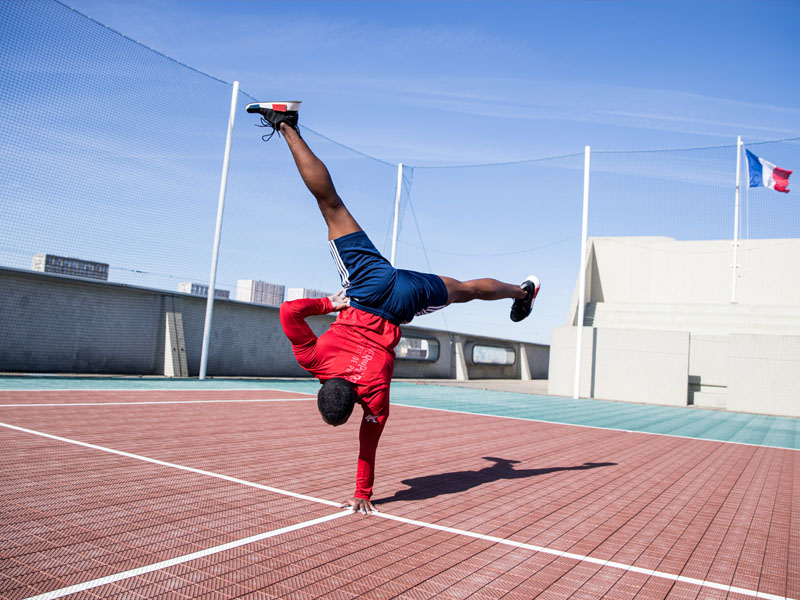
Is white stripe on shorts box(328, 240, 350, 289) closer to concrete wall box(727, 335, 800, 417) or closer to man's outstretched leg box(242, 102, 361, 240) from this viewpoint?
man's outstretched leg box(242, 102, 361, 240)

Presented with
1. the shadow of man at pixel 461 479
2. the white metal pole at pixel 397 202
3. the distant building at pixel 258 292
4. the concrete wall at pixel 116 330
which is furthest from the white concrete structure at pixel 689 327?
the shadow of man at pixel 461 479

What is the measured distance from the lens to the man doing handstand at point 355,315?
360 centimetres

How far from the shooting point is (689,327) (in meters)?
21.4

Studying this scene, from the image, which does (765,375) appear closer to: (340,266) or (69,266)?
(340,266)

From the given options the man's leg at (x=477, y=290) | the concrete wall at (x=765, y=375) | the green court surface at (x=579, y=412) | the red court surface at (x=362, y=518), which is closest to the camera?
the red court surface at (x=362, y=518)

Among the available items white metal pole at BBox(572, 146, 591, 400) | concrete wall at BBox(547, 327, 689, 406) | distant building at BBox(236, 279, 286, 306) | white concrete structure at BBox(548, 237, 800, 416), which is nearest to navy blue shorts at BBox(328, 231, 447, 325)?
distant building at BBox(236, 279, 286, 306)

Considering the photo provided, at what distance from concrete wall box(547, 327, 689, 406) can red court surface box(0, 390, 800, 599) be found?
398 inches

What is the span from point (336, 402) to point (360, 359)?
425mm

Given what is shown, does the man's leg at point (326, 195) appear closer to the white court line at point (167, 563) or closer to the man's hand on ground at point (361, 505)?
the man's hand on ground at point (361, 505)

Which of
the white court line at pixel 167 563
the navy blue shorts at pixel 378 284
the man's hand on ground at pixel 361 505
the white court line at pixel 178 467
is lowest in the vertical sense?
the white court line at pixel 167 563

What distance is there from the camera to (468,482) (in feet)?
15.9

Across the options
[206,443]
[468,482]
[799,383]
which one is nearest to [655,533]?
[468,482]

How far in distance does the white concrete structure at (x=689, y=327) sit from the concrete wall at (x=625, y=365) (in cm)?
3

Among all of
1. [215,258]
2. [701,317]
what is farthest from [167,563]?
[701,317]
